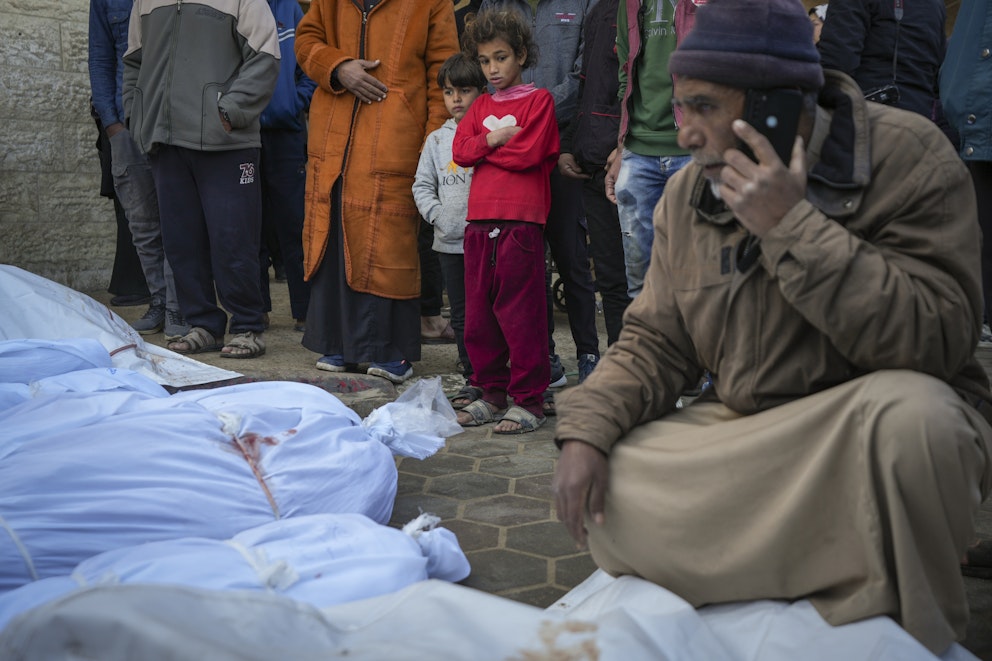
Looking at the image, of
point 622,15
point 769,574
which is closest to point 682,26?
point 622,15

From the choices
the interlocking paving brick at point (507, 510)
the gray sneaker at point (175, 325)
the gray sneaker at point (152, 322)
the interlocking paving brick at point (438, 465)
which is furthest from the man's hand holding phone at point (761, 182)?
the gray sneaker at point (152, 322)

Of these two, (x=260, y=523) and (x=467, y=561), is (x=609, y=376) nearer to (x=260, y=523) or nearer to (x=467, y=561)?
(x=467, y=561)

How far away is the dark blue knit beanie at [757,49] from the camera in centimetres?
200

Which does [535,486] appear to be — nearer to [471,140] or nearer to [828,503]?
[471,140]

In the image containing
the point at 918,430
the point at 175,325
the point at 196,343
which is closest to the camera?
the point at 918,430

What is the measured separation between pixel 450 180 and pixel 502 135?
49cm

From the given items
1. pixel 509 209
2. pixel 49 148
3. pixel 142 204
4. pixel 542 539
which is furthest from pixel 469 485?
pixel 49 148

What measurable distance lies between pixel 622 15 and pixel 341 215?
167 cm

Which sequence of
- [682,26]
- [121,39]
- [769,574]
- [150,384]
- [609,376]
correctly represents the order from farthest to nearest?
[121,39] → [682,26] → [150,384] → [609,376] → [769,574]

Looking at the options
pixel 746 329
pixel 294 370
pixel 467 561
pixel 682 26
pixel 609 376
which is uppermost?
pixel 682 26

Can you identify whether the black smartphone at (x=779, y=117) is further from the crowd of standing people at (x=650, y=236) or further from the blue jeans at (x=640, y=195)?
the blue jeans at (x=640, y=195)

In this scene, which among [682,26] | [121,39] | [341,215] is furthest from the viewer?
[121,39]

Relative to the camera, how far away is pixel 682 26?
4219mm

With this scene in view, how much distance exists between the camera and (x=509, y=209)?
439 centimetres
